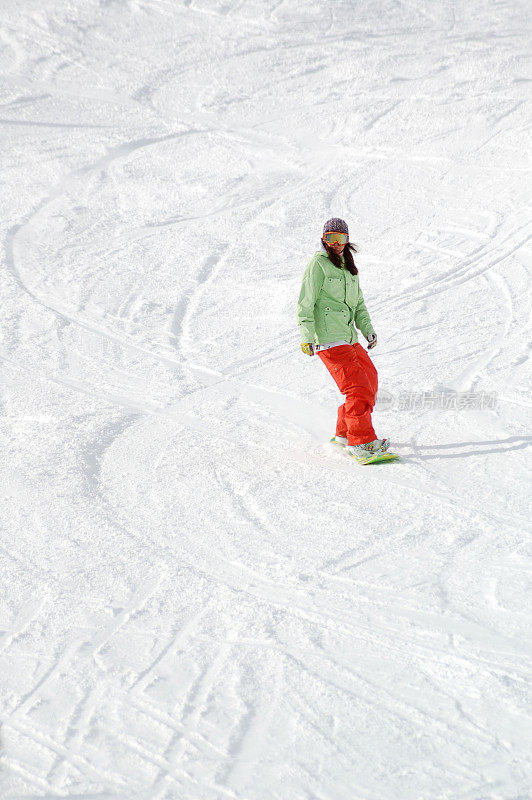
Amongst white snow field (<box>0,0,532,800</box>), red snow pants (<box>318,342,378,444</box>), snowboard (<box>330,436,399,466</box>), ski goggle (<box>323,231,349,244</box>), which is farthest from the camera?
snowboard (<box>330,436,399,466</box>)

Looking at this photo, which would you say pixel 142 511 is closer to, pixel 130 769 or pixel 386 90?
pixel 130 769

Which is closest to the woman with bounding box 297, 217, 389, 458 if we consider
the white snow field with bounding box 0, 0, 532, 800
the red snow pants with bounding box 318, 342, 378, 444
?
the red snow pants with bounding box 318, 342, 378, 444

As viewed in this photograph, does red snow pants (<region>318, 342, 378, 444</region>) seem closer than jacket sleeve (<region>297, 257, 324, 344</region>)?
No

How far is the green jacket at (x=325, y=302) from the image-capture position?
459cm

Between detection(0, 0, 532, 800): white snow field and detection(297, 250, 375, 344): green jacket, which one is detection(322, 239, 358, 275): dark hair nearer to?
detection(297, 250, 375, 344): green jacket

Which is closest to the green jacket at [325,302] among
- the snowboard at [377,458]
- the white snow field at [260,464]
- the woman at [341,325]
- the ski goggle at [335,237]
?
the woman at [341,325]

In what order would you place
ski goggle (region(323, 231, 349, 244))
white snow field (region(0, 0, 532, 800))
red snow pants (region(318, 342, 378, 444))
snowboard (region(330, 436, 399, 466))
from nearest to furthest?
white snow field (region(0, 0, 532, 800)) < ski goggle (region(323, 231, 349, 244)) < red snow pants (region(318, 342, 378, 444)) < snowboard (region(330, 436, 399, 466))

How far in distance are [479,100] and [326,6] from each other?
6.27 meters

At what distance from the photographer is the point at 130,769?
106 inches

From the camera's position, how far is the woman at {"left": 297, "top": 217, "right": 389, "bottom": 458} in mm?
4586

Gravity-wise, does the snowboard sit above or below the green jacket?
below

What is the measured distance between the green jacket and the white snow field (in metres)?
0.93

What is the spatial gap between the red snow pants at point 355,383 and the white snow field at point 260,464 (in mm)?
290

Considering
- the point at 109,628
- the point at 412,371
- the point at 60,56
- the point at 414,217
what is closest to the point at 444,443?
the point at 412,371
